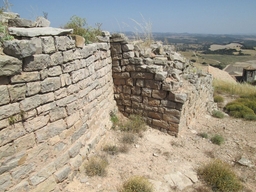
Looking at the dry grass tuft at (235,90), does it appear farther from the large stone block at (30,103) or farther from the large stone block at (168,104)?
the large stone block at (30,103)

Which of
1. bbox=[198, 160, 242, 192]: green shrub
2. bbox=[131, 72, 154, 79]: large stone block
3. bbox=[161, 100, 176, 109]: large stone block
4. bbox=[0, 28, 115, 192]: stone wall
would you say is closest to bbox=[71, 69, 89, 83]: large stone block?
bbox=[0, 28, 115, 192]: stone wall

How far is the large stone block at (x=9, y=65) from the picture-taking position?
236 centimetres

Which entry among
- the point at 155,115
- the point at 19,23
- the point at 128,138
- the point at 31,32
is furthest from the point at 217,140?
the point at 19,23

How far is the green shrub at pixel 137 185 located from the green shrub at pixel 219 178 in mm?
1274

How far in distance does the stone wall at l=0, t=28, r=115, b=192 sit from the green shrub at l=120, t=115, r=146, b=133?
Result: 134 cm

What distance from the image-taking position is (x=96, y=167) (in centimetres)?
379

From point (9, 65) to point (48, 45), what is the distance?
0.70m

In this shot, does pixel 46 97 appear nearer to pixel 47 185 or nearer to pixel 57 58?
pixel 57 58

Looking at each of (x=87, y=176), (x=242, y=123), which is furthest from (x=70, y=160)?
(x=242, y=123)

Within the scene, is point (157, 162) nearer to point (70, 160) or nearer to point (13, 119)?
point (70, 160)

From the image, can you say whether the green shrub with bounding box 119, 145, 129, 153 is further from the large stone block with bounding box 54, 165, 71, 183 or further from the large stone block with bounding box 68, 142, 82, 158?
the large stone block with bounding box 54, 165, 71, 183

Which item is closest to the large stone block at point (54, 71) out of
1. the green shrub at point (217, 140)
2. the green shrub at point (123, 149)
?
the green shrub at point (123, 149)

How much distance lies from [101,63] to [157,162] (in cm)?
276

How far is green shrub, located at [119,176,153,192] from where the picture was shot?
3.40 m
